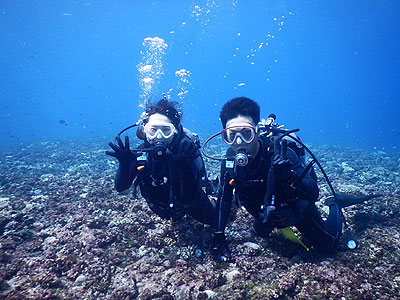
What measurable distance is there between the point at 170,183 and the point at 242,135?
6.40 ft

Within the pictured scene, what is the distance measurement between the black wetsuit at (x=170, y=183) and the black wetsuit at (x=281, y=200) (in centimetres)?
64

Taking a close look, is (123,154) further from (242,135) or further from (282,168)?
(282,168)

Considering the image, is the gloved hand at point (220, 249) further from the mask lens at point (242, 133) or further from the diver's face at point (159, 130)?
the diver's face at point (159, 130)

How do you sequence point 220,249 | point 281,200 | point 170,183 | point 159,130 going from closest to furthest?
point 281,200, point 220,249, point 170,183, point 159,130

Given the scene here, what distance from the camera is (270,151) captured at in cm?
401

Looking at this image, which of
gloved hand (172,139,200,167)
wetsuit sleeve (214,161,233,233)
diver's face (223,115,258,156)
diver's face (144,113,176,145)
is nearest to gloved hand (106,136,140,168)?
diver's face (144,113,176,145)

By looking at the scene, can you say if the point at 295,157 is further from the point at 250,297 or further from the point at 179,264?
the point at 179,264

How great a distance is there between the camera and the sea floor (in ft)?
10.6

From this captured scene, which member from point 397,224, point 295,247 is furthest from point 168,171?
point 397,224

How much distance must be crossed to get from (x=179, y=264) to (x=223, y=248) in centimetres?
100

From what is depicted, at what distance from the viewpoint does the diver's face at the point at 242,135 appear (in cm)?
390

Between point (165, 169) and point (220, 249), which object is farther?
point (165, 169)

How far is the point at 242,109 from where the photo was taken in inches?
162

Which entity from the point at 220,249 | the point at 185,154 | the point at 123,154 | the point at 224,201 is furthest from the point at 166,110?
the point at 220,249
